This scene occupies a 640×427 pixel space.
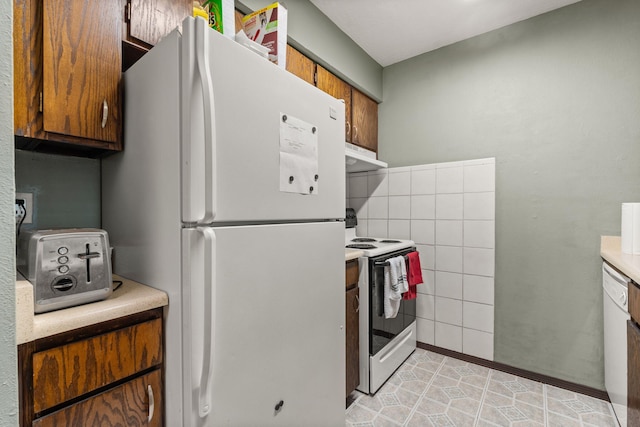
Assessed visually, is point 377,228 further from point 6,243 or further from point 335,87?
point 6,243

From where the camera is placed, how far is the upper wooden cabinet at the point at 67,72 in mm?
876

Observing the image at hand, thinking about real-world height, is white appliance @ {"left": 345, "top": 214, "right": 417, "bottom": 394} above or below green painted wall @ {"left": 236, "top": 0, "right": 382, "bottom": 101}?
below

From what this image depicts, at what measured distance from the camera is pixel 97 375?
2.55 ft

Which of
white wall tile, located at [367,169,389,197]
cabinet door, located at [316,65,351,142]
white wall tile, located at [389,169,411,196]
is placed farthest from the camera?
white wall tile, located at [367,169,389,197]

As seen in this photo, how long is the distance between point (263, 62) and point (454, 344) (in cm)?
236

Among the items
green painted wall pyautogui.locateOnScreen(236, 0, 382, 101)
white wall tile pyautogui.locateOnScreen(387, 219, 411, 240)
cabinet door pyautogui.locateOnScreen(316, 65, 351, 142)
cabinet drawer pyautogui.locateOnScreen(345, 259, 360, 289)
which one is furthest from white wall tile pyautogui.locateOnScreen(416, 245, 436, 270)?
green painted wall pyautogui.locateOnScreen(236, 0, 382, 101)

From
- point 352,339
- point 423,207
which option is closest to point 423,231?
point 423,207

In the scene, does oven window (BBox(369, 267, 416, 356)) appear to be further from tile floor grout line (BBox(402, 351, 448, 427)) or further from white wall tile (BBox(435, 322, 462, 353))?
white wall tile (BBox(435, 322, 462, 353))

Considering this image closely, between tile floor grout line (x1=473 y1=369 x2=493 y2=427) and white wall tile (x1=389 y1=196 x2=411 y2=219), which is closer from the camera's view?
tile floor grout line (x1=473 y1=369 x2=493 y2=427)

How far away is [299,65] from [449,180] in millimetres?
1409

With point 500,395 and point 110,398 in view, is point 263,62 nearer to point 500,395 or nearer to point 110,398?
point 110,398

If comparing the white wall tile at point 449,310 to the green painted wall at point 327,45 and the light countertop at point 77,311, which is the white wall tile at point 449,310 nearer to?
the green painted wall at point 327,45

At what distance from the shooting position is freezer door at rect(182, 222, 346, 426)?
0.82m

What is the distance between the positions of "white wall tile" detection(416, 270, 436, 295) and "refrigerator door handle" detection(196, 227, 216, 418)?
1.97 meters
